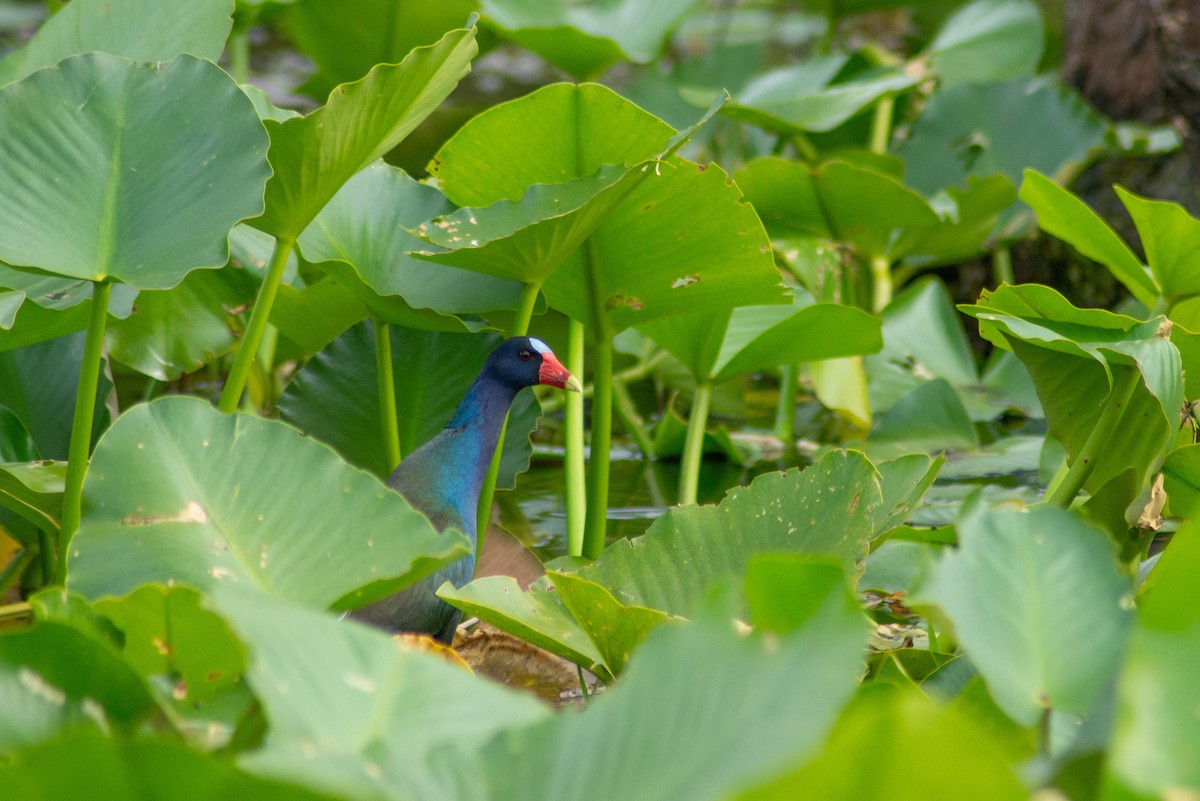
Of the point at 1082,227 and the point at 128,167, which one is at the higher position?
the point at 128,167

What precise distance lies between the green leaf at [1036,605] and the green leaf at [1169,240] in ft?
1.97

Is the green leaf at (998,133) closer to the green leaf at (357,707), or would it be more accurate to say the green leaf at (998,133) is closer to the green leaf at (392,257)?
the green leaf at (392,257)

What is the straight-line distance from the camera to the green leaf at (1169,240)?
1.31 m

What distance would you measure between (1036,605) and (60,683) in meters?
0.54

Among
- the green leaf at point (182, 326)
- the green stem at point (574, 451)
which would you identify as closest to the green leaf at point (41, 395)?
the green leaf at point (182, 326)

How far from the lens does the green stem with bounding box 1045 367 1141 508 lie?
1.29 metres

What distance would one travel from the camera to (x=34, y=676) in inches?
28.6

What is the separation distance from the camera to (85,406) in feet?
3.85

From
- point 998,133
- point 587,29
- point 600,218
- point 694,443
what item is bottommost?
point 694,443

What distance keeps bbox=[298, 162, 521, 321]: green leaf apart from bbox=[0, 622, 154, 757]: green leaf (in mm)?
686

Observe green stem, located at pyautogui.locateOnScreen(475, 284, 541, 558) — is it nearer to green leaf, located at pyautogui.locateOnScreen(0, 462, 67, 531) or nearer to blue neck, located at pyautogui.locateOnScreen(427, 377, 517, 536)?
blue neck, located at pyautogui.locateOnScreen(427, 377, 517, 536)

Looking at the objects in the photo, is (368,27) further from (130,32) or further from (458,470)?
(458,470)

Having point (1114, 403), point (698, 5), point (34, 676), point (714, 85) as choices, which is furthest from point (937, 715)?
point (714, 85)

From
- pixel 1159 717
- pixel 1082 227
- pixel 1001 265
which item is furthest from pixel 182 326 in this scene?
pixel 1001 265
